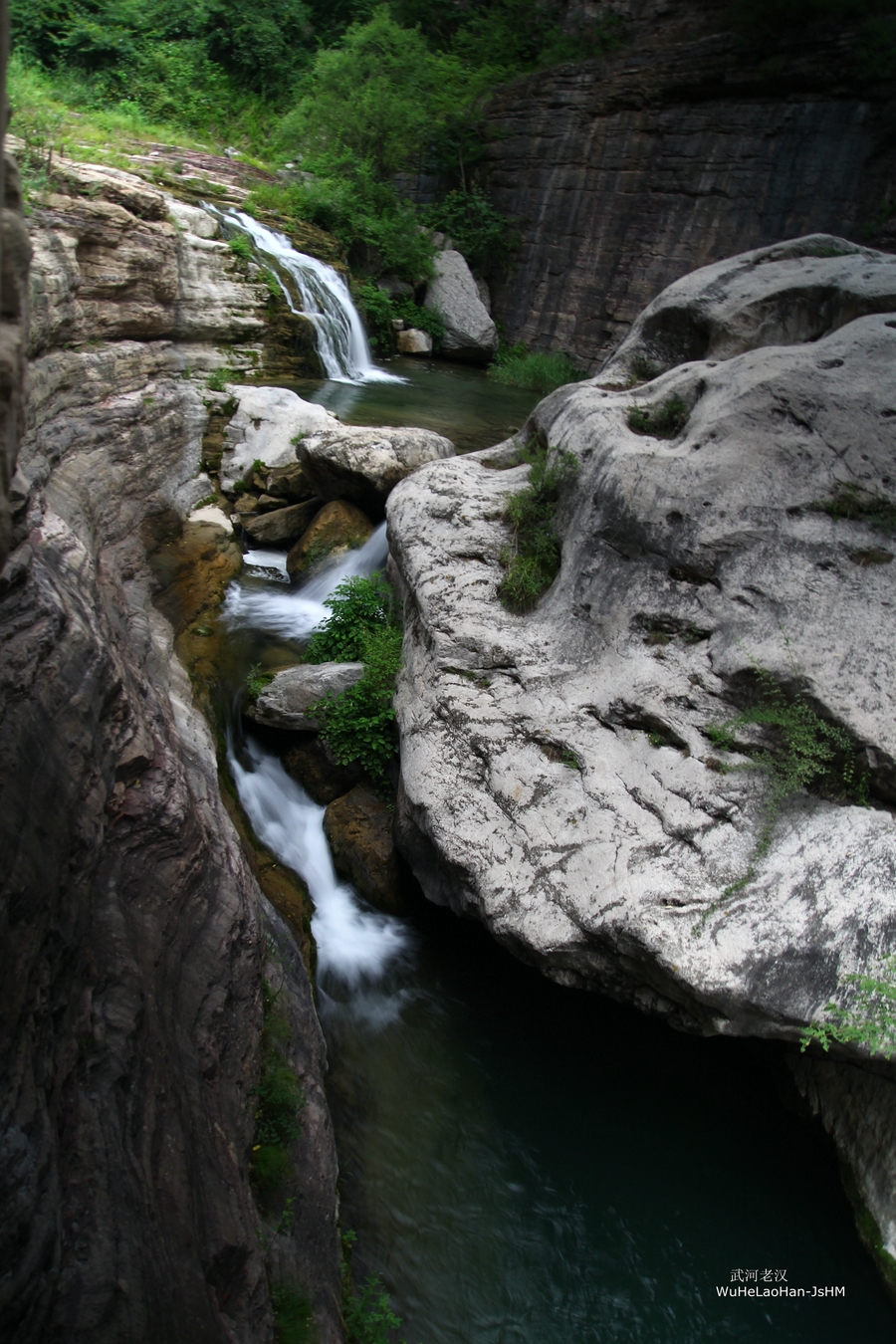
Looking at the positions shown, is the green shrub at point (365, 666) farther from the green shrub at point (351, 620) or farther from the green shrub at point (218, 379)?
the green shrub at point (218, 379)

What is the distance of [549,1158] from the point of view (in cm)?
443

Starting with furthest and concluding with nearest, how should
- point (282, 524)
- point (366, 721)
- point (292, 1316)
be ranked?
point (282, 524)
point (366, 721)
point (292, 1316)

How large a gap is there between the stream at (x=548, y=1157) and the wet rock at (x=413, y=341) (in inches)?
550

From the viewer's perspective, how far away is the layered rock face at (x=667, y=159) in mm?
14680

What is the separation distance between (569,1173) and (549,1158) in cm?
13

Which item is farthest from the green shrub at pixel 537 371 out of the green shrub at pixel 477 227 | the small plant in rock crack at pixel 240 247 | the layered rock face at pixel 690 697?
the layered rock face at pixel 690 697

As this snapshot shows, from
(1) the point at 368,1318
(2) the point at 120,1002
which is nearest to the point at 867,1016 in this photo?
(1) the point at 368,1318

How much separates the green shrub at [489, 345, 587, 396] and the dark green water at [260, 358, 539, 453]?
0.27 m

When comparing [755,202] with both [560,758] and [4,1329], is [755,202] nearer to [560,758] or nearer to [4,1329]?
[560,758]

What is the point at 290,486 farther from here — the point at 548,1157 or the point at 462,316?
the point at 462,316

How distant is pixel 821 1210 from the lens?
4340 mm

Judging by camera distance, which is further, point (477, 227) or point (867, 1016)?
point (477, 227)

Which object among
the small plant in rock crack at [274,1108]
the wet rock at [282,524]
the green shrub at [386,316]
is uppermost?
the green shrub at [386,316]

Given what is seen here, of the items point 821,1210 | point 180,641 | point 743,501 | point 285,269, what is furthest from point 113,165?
point 821,1210
